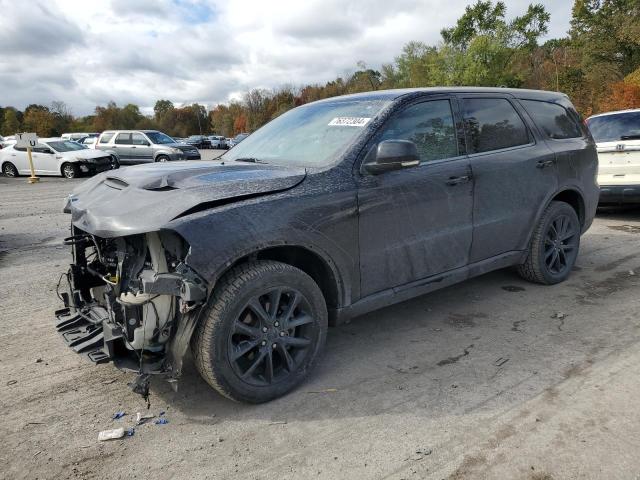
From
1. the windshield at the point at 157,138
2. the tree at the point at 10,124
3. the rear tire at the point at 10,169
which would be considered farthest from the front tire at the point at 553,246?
the tree at the point at 10,124

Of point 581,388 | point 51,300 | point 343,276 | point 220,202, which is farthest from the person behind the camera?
point 51,300

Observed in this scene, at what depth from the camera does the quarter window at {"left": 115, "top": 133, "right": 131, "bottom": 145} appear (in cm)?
2138

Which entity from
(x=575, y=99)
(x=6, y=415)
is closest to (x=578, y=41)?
(x=575, y=99)

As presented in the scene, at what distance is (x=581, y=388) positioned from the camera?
2939 mm

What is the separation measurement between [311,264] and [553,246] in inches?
110

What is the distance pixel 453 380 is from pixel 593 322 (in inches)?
62.7

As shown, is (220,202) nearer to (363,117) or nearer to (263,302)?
(263,302)

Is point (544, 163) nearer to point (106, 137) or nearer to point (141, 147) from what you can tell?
point (141, 147)

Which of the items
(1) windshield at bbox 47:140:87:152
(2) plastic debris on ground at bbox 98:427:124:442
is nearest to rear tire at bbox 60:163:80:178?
(1) windshield at bbox 47:140:87:152

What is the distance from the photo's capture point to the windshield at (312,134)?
337 cm

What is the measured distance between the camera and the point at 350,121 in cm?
349

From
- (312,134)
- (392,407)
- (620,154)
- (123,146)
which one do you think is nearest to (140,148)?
(123,146)

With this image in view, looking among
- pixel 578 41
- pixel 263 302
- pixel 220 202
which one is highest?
pixel 578 41

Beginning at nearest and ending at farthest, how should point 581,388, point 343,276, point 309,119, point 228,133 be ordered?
point 581,388 → point 343,276 → point 309,119 → point 228,133
